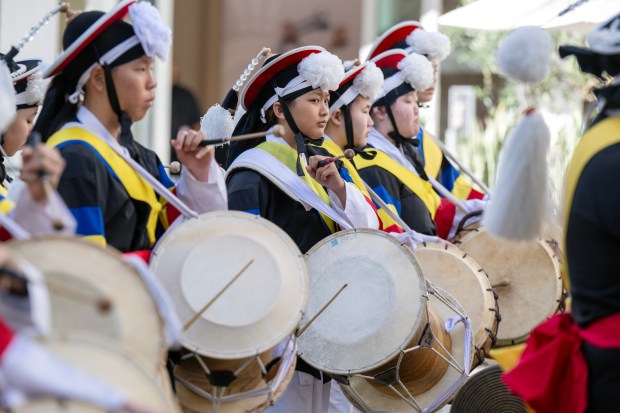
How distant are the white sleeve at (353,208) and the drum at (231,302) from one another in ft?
3.39

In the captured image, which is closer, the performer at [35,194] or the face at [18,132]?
the performer at [35,194]

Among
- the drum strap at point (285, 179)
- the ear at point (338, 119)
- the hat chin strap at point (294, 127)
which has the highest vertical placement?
the hat chin strap at point (294, 127)

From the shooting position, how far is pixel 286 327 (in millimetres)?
3883

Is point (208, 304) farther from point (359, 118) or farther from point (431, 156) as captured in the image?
point (431, 156)

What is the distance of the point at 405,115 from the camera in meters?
6.51

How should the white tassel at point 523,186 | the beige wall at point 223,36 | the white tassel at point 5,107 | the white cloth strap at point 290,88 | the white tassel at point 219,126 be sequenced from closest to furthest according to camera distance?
the white tassel at point 5,107
the white tassel at point 523,186
the white cloth strap at point 290,88
the white tassel at point 219,126
the beige wall at point 223,36

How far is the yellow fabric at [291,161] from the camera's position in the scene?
4988mm

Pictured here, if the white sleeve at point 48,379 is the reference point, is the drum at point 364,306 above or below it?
below

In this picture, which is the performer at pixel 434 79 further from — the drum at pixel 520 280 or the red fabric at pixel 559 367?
the red fabric at pixel 559 367

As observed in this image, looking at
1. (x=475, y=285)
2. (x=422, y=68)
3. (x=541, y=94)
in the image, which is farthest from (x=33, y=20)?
(x=541, y=94)

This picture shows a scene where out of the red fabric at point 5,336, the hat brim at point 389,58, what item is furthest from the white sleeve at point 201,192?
the hat brim at point 389,58

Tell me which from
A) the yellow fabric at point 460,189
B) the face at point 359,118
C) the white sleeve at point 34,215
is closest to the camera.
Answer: the white sleeve at point 34,215

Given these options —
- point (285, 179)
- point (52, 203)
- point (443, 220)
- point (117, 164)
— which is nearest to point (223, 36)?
point (443, 220)

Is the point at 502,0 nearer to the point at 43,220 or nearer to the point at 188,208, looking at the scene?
the point at 188,208
